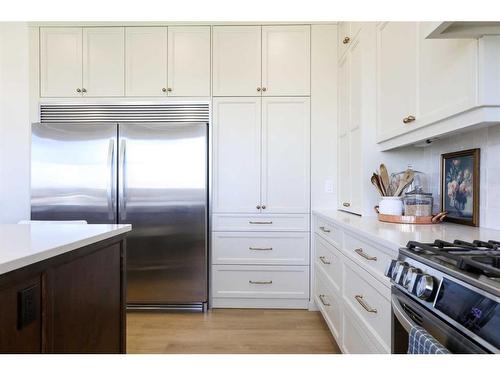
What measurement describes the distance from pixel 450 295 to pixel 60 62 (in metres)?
3.27

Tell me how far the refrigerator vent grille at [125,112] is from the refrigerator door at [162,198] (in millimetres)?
148

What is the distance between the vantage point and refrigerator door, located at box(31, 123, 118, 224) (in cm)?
265

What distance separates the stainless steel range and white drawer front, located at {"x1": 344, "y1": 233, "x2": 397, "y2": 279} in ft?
0.60

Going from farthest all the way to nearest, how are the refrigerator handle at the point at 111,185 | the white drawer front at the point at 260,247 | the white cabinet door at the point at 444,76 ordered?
the white drawer front at the point at 260,247 < the refrigerator handle at the point at 111,185 < the white cabinet door at the point at 444,76

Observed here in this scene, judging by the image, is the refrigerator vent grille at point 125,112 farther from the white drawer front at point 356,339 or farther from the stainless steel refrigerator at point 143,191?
the white drawer front at point 356,339

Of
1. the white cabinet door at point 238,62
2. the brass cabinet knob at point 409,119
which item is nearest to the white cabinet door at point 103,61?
the white cabinet door at point 238,62

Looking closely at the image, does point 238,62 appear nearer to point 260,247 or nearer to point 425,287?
point 260,247

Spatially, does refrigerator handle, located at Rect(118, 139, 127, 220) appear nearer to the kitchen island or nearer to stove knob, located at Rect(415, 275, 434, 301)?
the kitchen island

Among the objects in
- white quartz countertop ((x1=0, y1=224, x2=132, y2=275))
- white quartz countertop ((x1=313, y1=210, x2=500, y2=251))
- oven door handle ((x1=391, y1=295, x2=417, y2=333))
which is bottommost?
oven door handle ((x1=391, y1=295, x2=417, y2=333))

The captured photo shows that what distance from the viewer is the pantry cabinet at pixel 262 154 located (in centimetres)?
276

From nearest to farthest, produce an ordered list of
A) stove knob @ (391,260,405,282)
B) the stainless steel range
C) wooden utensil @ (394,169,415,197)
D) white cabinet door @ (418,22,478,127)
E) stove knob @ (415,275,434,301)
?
the stainless steel range, stove knob @ (415,275,434,301), stove knob @ (391,260,405,282), white cabinet door @ (418,22,478,127), wooden utensil @ (394,169,415,197)

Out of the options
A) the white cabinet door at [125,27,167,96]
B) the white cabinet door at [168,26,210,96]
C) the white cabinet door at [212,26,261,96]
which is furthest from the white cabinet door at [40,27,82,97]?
the white cabinet door at [212,26,261,96]
